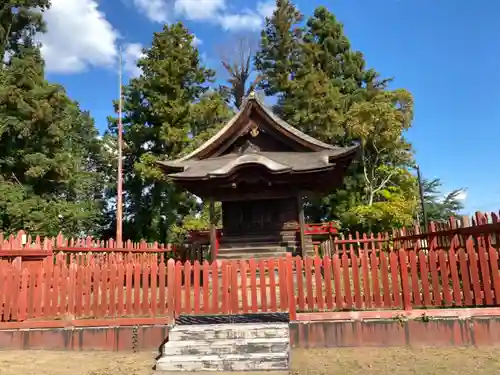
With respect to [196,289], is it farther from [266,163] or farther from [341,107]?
[341,107]

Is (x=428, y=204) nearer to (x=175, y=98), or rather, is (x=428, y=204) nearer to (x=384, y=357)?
(x=175, y=98)

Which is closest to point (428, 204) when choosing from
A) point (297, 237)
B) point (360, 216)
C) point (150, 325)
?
point (360, 216)

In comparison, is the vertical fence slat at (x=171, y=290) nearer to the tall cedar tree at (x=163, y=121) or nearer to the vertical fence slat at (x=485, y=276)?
the vertical fence slat at (x=485, y=276)

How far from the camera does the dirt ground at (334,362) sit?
5320 millimetres

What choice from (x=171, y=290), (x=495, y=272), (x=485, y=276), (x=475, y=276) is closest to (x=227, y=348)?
(x=171, y=290)

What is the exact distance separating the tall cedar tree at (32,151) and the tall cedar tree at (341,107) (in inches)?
694

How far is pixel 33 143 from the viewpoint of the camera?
24.0 m

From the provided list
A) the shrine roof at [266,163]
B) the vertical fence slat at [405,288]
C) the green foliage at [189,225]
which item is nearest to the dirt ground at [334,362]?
the vertical fence slat at [405,288]

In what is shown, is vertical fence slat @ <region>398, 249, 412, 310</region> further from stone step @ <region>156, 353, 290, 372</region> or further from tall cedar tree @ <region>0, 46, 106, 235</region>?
tall cedar tree @ <region>0, 46, 106, 235</region>

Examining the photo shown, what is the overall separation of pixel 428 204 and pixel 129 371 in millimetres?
44139

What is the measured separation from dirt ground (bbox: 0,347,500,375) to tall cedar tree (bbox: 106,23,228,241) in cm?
2065

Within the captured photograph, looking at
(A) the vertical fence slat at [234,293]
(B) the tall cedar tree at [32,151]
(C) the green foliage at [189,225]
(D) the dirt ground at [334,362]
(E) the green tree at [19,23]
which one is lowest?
(D) the dirt ground at [334,362]

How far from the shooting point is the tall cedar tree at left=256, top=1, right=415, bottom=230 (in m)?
26.5

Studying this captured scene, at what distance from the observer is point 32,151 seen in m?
23.7
